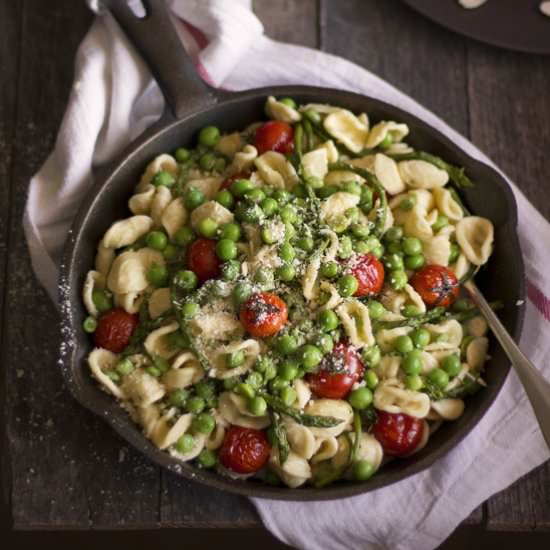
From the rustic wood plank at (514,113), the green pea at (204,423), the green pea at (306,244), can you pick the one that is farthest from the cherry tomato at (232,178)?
the rustic wood plank at (514,113)

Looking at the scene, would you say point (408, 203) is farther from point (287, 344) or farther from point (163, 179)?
point (163, 179)

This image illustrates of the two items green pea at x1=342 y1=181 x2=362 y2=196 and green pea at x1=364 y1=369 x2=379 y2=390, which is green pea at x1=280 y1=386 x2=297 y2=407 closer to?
green pea at x1=364 y1=369 x2=379 y2=390

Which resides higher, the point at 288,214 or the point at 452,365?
the point at 288,214

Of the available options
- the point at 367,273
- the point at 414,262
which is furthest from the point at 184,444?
the point at 414,262

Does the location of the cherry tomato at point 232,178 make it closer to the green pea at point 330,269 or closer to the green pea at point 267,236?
the green pea at point 267,236

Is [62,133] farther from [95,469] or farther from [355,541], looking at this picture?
[355,541]

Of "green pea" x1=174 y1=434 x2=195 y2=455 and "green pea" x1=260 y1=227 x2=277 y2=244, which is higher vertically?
"green pea" x1=260 y1=227 x2=277 y2=244

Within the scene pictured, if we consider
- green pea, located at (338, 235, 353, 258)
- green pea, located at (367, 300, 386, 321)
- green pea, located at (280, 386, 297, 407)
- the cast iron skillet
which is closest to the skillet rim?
the cast iron skillet
